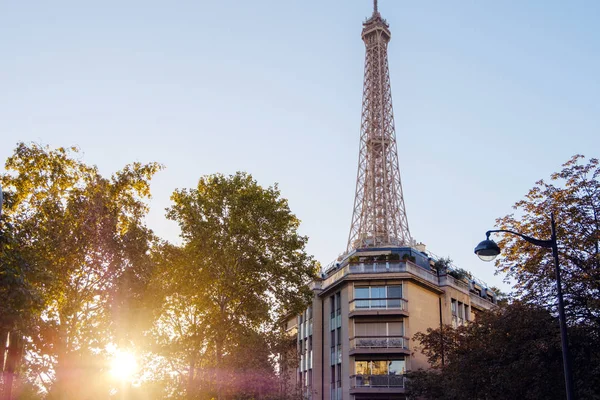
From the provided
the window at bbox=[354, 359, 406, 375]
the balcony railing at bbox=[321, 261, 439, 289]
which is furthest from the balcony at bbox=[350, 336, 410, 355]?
the balcony railing at bbox=[321, 261, 439, 289]

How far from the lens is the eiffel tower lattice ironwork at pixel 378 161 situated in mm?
80375

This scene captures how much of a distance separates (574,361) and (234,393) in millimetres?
18086

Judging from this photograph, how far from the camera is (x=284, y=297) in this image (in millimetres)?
35469

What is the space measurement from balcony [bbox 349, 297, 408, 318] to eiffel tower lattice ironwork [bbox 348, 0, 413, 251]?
29.9 metres

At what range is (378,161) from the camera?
86.5 metres

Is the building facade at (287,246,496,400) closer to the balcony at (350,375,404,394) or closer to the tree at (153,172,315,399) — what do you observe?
the balcony at (350,375,404,394)

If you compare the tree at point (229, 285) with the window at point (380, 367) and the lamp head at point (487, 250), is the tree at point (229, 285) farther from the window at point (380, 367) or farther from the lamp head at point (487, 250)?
the lamp head at point (487, 250)

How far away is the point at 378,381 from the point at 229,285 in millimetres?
12338

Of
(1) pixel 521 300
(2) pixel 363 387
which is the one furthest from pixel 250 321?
(1) pixel 521 300

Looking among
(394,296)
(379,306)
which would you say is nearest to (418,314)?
(394,296)

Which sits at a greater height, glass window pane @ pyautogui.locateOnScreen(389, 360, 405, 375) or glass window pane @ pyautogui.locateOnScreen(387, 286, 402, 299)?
glass window pane @ pyautogui.locateOnScreen(387, 286, 402, 299)

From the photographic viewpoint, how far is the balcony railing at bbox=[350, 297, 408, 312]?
41.7 m

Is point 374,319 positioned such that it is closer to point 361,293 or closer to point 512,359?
A: point 361,293

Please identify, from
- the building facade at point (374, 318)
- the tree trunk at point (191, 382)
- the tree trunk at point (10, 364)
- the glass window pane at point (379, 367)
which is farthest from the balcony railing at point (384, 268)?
the tree trunk at point (10, 364)
